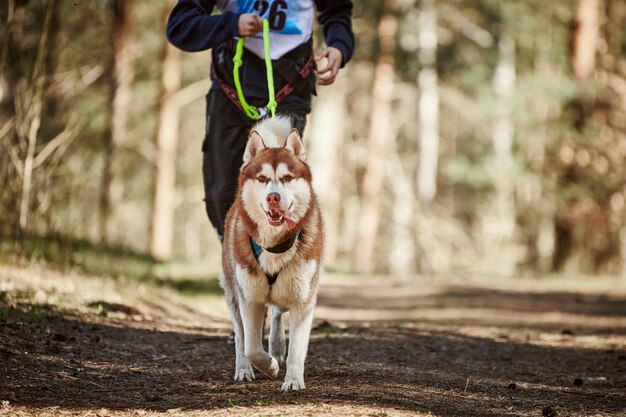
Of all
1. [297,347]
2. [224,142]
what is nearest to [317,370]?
[297,347]

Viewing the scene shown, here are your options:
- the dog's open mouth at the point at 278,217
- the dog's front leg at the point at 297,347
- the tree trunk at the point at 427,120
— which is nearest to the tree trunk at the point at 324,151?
the tree trunk at the point at 427,120

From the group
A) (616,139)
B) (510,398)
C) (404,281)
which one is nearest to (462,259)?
(616,139)

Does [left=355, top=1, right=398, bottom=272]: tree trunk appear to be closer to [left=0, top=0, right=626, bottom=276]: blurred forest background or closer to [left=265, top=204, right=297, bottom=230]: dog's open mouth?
[left=0, top=0, right=626, bottom=276]: blurred forest background

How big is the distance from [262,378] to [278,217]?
3.54 feet

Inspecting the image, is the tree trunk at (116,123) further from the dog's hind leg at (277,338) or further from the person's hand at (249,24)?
the person's hand at (249,24)

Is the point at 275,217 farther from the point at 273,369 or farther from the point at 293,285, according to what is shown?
the point at 273,369

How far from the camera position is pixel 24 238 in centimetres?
847

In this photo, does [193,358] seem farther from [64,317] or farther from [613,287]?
[613,287]

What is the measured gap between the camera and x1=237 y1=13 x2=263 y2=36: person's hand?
4.94 meters

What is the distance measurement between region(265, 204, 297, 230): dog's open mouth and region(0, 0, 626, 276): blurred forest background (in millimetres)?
4531

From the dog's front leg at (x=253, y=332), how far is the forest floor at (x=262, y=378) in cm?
16

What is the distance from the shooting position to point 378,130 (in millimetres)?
22078

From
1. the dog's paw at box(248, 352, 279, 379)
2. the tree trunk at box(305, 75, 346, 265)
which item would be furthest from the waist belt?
the tree trunk at box(305, 75, 346, 265)

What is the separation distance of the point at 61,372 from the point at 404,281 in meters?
11.1
